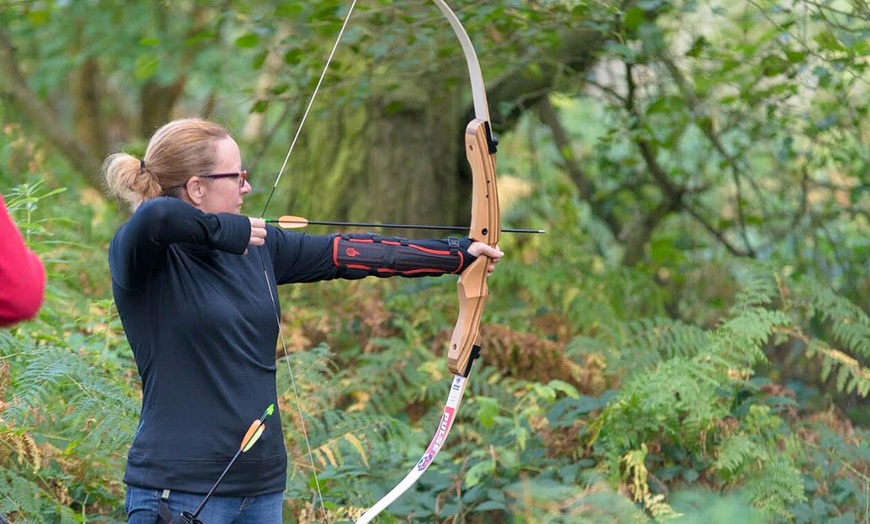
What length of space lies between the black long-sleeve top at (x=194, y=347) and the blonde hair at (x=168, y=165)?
0.13 metres

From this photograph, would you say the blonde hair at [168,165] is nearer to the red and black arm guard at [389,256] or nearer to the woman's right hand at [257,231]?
the woman's right hand at [257,231]

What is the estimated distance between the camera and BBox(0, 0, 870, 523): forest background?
2.86 m

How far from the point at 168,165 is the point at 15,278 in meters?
0.63

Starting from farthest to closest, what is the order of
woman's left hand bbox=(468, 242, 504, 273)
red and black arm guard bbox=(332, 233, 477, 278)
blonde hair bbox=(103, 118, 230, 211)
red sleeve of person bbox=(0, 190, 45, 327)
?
woman's left hand bbox=(468, 242, 504, 273) < red and black arm guard bbox=(332, 233, 477, 278) < blonde hair bbox=(103, 118, 230, 211) < red sleeve of person bbox=(0, 190, 45, 327)

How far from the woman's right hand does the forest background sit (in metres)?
0.71

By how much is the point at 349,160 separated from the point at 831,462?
2686 mm

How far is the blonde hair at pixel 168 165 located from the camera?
75.8 inches

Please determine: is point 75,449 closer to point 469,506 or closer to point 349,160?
point 469,506

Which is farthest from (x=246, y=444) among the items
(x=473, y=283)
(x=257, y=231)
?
(x=473, y=283)

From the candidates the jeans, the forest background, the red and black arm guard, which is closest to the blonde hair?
the red and black arm guard

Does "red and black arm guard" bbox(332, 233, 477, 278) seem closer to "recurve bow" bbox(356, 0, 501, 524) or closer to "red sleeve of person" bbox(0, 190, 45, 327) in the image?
"recurve bow" bbox(356, 0, 501, 524)

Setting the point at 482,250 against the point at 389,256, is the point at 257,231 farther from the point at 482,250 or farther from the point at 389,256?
the point at 482,250

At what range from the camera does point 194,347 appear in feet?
6.00

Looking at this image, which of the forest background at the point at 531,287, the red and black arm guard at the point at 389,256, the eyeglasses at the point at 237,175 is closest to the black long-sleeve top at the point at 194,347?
the eyeglasses at the point at 237,175
